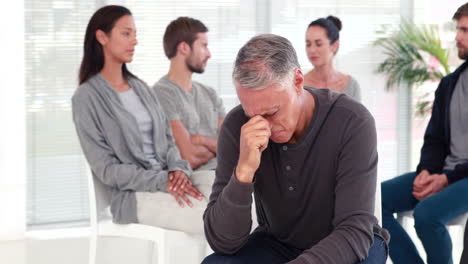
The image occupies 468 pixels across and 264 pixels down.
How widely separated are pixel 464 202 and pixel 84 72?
1797 mm

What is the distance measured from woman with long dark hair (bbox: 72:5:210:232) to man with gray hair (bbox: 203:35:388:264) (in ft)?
3.19

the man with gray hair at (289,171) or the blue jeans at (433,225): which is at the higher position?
the man with gray hair at (289,171)

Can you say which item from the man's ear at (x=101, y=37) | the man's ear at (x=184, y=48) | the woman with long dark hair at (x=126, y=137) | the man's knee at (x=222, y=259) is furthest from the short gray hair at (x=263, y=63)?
the man's ear at (x=184, y=48)

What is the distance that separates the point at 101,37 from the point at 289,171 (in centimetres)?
169

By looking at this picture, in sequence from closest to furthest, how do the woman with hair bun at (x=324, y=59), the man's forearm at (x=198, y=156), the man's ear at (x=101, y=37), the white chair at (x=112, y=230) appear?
the white chair at (x=112, y=230) → the man's ear at (x=101, y=37) → the man's forearm at (x=198, y=156) → the woman with hair bun at (x=324, y=59)

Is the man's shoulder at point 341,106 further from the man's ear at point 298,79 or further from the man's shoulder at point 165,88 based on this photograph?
the man's shoulder at point 165,88

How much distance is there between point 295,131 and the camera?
6.76 feet

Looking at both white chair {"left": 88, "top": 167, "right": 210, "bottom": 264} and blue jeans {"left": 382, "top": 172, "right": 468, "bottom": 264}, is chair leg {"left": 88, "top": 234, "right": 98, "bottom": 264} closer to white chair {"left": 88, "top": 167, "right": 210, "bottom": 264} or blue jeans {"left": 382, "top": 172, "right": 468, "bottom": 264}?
white chair {"left": 88, "top": 167, "right": 210, "bottom": 264}

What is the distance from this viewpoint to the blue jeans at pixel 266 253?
6.42ft

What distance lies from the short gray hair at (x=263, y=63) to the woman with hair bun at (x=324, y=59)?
7.67 feet

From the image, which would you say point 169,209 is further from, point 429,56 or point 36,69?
point 429,56

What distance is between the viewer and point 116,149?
3158mm

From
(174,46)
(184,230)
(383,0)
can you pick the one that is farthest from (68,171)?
(383,0)

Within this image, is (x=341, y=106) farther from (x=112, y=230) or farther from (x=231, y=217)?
(x=112, y=230)
